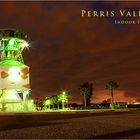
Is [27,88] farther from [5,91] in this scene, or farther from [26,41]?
[26,41]

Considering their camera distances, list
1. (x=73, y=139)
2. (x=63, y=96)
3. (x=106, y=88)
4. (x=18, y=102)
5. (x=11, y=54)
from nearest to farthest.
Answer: (x=73, y=139)
(x=18, y=102)
(x=11, y=54)
(x=63, y=96)
(x=106, y=88)

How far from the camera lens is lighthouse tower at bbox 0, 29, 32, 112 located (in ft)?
276

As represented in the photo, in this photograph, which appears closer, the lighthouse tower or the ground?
the ground

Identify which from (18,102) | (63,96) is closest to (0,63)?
(18,102)

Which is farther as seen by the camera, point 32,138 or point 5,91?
point 5,91

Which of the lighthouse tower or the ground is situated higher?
the lighthouse tower

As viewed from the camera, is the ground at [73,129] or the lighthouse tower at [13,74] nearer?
the ground at [73,129]

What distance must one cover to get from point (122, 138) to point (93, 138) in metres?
1.27

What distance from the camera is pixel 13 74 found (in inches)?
3344

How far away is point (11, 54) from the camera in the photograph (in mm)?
90250

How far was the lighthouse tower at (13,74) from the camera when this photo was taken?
84062mm

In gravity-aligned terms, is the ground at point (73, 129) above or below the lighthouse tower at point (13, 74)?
below

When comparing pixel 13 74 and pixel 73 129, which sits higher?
pixel 13 74

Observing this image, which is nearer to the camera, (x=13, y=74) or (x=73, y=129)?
(x=73, y=129)
